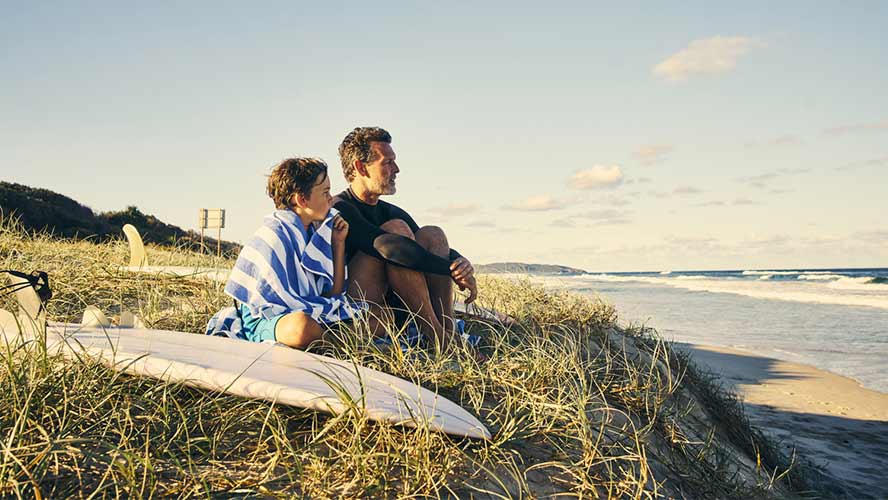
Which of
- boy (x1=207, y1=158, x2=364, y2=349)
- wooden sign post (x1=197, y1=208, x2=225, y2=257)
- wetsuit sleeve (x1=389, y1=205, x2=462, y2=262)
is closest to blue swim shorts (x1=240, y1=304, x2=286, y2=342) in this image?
boy (x1=207, y1=158, x2=364, y2=349)

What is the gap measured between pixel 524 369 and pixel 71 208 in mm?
20696

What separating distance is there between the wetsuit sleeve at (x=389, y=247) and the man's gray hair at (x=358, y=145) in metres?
0.34

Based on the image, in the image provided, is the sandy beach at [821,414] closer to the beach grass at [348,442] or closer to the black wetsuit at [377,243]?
the beach grass at [348,442]

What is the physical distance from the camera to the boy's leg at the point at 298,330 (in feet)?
10.2

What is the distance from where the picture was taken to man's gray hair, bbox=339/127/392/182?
3779mm

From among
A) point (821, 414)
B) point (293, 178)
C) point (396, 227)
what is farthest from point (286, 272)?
point (821, 414)

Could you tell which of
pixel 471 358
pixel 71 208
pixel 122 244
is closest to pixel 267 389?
pixel 471 358

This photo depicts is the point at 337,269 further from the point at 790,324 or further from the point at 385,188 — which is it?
the point at 790,324

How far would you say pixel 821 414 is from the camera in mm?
6047

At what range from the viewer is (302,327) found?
3102mm

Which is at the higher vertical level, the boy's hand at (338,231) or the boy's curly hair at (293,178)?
the boy's curly hair at (293,178)

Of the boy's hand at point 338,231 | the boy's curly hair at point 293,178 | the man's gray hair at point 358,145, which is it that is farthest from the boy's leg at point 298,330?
the man's gray hair at point 358,145

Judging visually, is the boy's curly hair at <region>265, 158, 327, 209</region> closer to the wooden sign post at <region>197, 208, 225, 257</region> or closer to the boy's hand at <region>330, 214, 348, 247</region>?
the boy's hand at <region>330, 214, 348, 247</region>

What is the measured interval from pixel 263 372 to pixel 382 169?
1.54m
